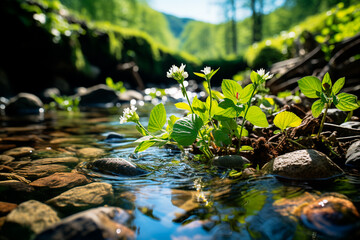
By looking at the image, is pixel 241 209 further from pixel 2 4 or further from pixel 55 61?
pixel 2 4

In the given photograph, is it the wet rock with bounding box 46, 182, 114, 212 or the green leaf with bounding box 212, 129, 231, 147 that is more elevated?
the green leaf with bounding box 212, 129, 231, 147

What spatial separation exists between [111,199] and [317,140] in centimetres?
166

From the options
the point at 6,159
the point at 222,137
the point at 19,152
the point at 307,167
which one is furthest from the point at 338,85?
the point at 19,152

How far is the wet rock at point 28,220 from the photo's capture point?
1.04 metres

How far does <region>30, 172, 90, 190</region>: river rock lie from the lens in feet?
5.29

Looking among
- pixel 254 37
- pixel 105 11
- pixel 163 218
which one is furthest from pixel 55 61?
pixel 105 11

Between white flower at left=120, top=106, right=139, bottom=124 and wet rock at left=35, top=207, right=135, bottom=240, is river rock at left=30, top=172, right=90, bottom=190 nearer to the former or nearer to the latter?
white flower at left=120, top=106, right=139, bottom=124

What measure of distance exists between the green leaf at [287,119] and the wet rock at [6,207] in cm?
181

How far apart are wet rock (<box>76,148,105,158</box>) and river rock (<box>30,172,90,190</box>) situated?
66 centimetres

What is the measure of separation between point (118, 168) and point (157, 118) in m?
0.52

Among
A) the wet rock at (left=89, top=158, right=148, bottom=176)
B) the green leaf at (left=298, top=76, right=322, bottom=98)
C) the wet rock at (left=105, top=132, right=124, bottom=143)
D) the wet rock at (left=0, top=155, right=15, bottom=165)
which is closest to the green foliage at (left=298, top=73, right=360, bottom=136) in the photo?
the green leaf at (left=298, top=76, right=322, bottom=98)

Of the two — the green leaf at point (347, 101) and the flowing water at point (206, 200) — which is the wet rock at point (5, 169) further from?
the green leaf at point (347, 101)

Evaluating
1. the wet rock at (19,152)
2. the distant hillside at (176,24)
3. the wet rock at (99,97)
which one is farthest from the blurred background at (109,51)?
the distant hillside at (176,24)

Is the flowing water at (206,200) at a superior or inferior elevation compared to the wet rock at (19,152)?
inferior
